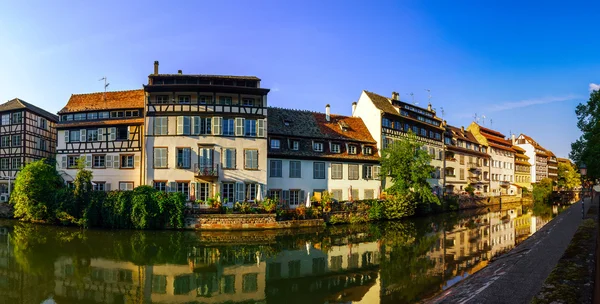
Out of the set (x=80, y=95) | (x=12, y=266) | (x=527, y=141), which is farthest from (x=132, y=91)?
(x=527, y=141)

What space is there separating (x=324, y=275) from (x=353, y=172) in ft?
68.9

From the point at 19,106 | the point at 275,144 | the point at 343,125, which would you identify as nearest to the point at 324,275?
the point at 275,144

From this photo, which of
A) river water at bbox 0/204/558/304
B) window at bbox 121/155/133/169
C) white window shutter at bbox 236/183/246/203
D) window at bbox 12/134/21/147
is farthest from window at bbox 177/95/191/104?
window at bbox 12/134/21/147

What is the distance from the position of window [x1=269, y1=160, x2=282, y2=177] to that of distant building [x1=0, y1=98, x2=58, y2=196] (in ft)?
83.2

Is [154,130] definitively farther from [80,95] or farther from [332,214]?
[332,214]

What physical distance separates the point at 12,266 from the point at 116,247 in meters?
4.75

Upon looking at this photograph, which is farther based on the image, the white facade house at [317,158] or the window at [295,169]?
the window at [295,169]

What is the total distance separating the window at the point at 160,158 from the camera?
95.1 feet

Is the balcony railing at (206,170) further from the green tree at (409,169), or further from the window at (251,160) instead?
the green tree at (409,169)

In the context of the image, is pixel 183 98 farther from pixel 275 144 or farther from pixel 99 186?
pixel 99 186

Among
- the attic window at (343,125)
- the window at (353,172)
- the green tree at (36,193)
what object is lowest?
the green tree at (36,193)

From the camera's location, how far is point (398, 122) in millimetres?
41000

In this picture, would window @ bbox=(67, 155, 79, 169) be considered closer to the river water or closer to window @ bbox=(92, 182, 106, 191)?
window @ bbox=(92, 182, 106, 191)

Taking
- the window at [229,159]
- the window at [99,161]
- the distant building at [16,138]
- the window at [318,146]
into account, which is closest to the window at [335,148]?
the window at [318,146]
